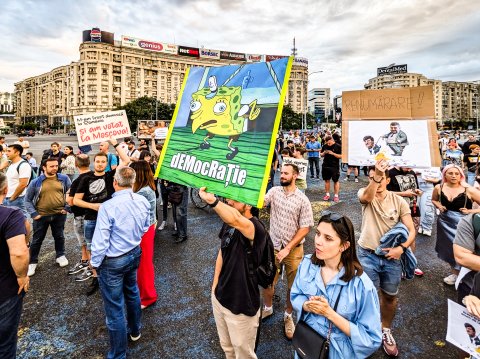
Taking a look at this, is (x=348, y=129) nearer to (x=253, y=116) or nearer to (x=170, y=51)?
(x=253, y=116)

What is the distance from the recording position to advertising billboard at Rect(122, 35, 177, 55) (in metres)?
99.8

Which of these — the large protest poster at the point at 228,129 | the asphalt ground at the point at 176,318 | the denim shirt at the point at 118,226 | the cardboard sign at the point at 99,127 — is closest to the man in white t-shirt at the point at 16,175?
the cardboard sign at the point at 99,127

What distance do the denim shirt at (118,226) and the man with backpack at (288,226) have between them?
1.57 meters

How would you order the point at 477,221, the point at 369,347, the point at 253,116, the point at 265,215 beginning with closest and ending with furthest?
the point at 369,347 → the point at 253,116 → the point at 477,221 → the point at 265,215

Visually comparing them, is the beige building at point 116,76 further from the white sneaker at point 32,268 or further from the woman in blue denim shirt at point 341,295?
the woman in blue denim shirt at point 341,295

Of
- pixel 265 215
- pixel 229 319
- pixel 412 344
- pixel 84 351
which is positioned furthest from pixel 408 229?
pixel 265 215

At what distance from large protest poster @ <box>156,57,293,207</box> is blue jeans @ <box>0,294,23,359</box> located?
5.32ft

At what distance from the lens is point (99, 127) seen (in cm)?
548

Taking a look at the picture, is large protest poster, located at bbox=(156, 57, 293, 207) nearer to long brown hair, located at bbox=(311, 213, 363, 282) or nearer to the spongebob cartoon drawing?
the spongebob cartoon drawing

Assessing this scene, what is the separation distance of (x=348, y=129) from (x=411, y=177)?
183 centimetres

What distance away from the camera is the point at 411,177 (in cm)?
429

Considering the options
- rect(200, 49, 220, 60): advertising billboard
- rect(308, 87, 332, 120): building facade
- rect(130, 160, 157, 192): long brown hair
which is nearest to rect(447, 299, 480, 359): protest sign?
rect(130, 160, 157, 192): long brown hair

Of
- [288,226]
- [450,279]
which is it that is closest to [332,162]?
[450,279]

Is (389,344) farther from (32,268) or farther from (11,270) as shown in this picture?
(32,268)
